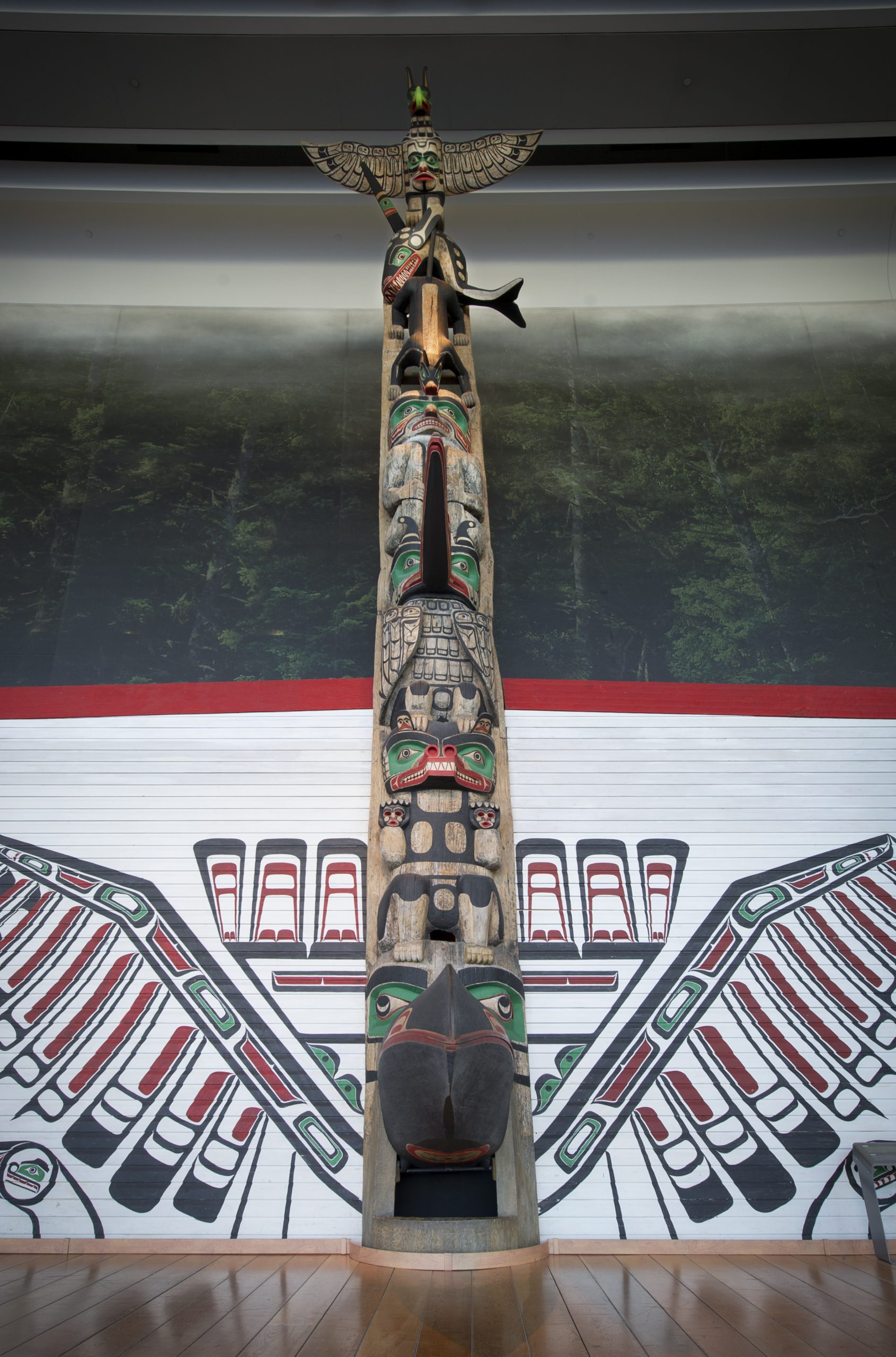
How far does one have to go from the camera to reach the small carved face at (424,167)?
7141 millimetres

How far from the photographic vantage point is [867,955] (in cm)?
519

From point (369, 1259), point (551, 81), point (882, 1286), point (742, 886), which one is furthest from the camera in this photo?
point (551, 81)

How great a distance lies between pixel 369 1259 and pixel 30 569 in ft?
19.9

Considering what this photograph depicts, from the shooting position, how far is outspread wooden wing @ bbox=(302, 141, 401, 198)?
7.24 m

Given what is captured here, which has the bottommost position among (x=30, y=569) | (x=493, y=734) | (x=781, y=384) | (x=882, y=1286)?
(x=882, y=1286)

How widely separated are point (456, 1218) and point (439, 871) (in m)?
1.39

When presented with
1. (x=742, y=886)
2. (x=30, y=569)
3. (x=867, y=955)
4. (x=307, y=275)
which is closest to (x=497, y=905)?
(x=742, y=886)

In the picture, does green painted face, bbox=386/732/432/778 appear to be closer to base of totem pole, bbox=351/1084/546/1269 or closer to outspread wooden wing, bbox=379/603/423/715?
outspread wooden wing, bbox=379/603/423/715

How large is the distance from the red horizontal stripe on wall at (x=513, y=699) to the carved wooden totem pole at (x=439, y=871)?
77 cm

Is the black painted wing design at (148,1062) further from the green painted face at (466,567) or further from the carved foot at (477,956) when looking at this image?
the green painted face at (466,567)

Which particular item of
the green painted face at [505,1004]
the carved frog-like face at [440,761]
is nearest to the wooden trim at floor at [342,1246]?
the green painted face at [505,1004]

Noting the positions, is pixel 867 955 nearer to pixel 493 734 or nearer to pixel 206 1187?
pixel 493 734

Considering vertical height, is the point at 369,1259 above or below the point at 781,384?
below

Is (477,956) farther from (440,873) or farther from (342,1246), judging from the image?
(342,1246)
